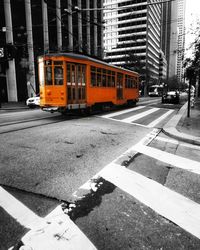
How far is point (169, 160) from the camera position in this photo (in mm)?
4832

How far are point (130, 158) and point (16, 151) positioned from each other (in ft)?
9.36

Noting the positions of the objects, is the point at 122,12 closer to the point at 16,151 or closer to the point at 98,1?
the point at 98,1

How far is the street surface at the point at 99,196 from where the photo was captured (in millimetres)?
2234

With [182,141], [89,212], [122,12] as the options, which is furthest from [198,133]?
[122,12]

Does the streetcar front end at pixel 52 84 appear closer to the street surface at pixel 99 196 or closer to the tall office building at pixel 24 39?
the street surface at pixel 99 196

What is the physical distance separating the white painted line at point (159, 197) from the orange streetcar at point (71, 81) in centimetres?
780

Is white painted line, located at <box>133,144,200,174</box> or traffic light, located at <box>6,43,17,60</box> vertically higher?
traffic light, located at <box>6,43,17,60</box>

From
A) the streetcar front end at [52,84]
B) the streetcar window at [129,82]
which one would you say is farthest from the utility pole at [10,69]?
the streetcar front end at [52,84]

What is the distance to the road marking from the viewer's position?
2109 mm

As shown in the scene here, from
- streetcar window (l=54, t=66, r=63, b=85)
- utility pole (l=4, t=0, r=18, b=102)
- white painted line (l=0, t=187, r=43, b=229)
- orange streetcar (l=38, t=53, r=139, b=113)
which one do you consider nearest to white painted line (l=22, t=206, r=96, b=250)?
white painted line (l=0, t=187, r=43, b=229)

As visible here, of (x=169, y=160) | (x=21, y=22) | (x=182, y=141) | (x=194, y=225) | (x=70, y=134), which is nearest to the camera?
(x=194, y=225)

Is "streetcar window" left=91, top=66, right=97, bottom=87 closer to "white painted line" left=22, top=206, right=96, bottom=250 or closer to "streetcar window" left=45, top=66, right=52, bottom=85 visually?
"streetcar window" left=45, top=66, right=52, bottom=85

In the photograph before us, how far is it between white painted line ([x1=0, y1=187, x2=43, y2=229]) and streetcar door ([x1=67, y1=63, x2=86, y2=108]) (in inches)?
342

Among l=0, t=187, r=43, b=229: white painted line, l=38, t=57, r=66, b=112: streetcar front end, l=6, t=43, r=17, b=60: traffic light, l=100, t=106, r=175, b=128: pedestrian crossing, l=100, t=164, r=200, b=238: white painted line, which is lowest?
l=100, t=164, r=200, b=238: white painted line
